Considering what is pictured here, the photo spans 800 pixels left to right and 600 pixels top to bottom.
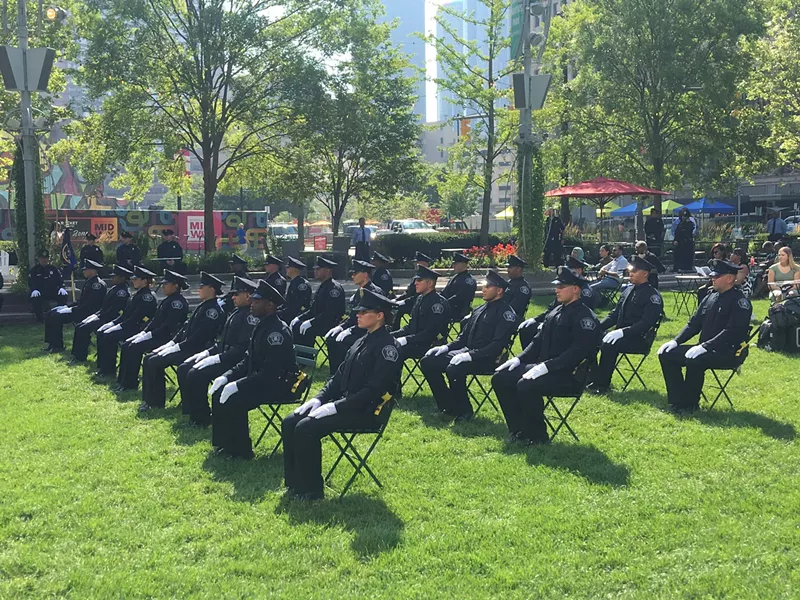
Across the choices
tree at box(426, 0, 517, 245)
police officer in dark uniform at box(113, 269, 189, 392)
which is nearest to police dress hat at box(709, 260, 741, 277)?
police officer in dark uniform at box(113, 269, 189, 392)

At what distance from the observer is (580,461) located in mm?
7258

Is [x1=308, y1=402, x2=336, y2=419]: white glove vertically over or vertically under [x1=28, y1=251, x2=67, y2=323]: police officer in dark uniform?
under

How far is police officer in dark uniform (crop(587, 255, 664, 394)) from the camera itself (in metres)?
9.79

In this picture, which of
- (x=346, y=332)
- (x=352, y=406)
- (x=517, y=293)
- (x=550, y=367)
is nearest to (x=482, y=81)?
(x=517, y=293)

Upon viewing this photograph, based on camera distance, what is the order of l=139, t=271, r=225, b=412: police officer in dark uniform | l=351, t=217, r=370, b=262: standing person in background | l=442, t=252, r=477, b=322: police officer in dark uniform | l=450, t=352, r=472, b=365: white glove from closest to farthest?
l=450, t=352, r=472, b=365: white glove < l=139, t=271, r=225, b=412: police officer in dark uniform < l=442, t=252, r=477, b=322: police officer in dark uniform < l=351, t=217, r=370, b=262: standing person in background

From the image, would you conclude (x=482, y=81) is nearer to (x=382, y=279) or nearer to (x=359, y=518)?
(x=382, y=279)

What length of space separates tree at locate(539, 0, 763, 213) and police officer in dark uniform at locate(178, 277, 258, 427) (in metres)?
23.6

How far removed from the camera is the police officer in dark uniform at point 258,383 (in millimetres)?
7391

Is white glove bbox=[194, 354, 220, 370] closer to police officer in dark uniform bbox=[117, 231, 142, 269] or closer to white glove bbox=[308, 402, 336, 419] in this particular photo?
white glove bbox=[308, 402, 336, 419]

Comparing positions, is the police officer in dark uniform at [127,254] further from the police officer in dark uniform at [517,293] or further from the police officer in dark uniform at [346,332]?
the police officer in dark uniform at [517,293]

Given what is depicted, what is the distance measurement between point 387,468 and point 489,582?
2423mm

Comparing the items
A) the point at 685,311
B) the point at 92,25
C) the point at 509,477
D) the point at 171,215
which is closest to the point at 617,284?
the point at 685,311

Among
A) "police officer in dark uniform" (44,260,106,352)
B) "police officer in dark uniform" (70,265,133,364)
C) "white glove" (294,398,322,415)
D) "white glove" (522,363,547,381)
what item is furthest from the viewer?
"police officer in dark uniform" (44,260,106,352)

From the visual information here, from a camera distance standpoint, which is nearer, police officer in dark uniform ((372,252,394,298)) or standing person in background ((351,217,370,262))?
police officer in dark uniform ((372,252,394,298))
